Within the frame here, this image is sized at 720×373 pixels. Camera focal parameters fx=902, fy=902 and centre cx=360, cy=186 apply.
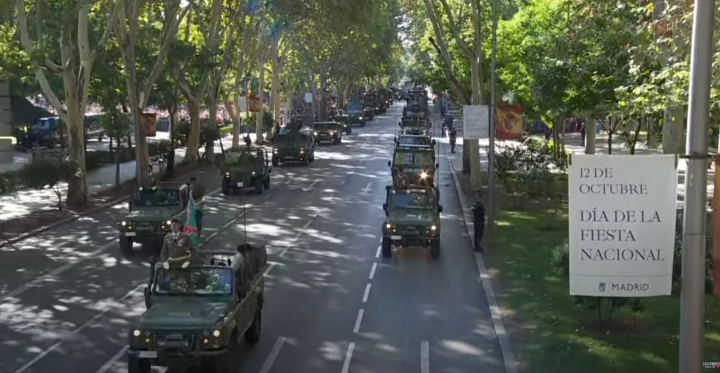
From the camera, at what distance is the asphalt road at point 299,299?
1445 cm

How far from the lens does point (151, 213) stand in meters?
23.9

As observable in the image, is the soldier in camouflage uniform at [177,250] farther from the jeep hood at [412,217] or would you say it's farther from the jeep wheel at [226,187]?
the jeep wheel at [226,187]

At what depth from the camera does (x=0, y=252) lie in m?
24.1

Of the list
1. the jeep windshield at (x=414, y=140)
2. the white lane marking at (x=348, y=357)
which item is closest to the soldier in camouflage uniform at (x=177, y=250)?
the white lane marking at (x=348, y=357)

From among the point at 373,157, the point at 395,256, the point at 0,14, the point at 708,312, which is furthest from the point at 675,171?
the point at 373,157

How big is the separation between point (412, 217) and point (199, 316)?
11623mm

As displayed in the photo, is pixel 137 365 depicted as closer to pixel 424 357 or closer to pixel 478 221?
pixel 424 357

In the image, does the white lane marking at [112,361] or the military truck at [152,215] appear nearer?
the white lane marking at [112,361]

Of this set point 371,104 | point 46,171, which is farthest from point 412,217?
point 371,104

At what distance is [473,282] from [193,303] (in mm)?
9000

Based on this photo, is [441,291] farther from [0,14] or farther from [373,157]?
[373,157]

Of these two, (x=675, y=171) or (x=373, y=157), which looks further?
(x=373, y=157)

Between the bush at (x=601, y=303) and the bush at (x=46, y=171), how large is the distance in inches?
767

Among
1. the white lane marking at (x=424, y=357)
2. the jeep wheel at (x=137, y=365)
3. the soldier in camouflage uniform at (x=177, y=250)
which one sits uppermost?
the soldier in camouflage uniform at (x=177, y=250)
